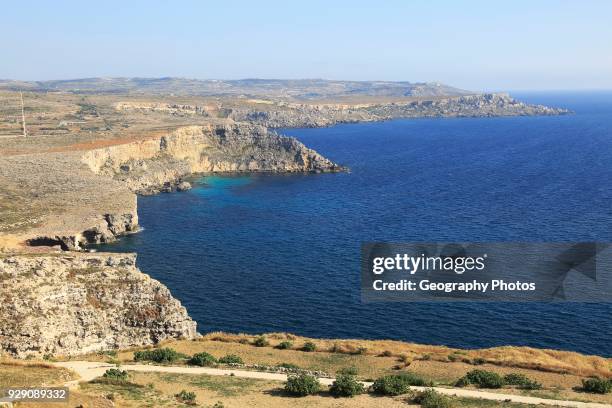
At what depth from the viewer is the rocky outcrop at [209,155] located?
449 ft

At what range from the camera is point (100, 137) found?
488 feet

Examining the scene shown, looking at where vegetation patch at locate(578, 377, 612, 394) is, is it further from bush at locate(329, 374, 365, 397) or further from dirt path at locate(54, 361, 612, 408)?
bush at locate(329, 374, 365, 397)

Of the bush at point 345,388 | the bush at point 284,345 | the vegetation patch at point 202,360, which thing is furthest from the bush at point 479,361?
the vegetation patch at point 202,360

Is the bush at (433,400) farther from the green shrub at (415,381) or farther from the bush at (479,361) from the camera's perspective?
the bush at (479,361)

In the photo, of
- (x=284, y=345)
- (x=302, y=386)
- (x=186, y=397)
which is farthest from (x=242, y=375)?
(x=284, y=345)

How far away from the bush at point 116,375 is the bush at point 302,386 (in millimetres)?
10512

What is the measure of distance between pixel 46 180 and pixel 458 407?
91.0m

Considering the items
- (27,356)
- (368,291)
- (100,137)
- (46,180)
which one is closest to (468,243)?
(368,291)

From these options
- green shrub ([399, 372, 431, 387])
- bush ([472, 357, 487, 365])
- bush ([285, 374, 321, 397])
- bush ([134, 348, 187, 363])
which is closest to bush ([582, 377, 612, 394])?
bush ([472, 357, 487, 365])

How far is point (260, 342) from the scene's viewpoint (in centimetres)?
5112

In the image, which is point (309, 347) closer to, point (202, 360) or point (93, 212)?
point (202, 360)

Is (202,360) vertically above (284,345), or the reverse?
(202,360)

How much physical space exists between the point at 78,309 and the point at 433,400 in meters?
30.7

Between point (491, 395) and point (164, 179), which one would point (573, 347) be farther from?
point (164, 179)
